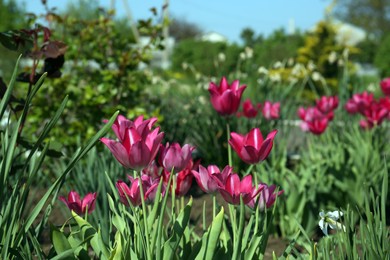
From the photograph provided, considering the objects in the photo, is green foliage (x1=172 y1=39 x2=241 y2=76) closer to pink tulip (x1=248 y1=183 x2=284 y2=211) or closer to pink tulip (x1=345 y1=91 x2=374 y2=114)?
pink tulip (x1=345 y1=91 x2=374 y2=114)

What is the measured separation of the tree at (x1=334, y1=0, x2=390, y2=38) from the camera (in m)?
49.9

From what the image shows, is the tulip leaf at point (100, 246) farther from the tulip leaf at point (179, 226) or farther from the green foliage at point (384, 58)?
the green foliage at point (384, 58)

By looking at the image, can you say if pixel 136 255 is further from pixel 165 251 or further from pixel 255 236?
pixel 255 236

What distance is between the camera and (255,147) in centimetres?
223

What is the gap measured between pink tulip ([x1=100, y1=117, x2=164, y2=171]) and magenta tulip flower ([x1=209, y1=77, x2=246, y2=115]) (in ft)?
3.10

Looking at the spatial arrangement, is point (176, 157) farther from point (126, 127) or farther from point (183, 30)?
point (183, 30)

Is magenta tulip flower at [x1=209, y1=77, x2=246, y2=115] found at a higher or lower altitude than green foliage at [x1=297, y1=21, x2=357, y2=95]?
higher

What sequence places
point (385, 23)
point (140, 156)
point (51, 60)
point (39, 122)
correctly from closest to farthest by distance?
point (140, 156)
point (51, 60)
point (39, 122)
point (385, 23)

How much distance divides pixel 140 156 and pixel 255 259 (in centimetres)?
55

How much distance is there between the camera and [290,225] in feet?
13.3

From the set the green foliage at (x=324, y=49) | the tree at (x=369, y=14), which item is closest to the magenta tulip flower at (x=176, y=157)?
the green foliage at (x=324, y=49)

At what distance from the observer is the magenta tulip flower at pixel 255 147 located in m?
2.21

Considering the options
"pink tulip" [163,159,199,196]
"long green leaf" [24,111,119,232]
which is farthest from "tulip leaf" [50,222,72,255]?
"pink tulip" [163,159,199,196]

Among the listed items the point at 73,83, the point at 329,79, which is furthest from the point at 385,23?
the point at 73,83
